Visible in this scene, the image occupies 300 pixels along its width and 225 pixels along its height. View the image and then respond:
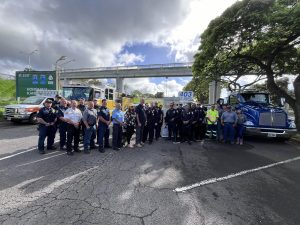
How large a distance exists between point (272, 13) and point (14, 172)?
45.9 ft

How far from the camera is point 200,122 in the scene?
35.2ft

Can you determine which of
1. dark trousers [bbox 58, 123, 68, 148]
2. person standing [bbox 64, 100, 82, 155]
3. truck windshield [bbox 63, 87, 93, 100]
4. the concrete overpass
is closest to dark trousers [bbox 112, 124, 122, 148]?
person standing [bbox 64, 100, 82, 155]

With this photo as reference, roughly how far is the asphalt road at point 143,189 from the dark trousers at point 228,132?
2.63m

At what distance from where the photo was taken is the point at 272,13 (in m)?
12.4

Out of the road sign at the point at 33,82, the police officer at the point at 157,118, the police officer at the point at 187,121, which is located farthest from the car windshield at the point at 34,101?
the police officer at the point at 187,121

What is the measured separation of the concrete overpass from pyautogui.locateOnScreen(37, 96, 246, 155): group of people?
2811cm

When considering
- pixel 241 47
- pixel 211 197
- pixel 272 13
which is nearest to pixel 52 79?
pixel 241 47

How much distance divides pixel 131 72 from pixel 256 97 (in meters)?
Result: 36.6

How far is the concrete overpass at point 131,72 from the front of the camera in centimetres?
4188

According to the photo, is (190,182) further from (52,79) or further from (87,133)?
(52,79)

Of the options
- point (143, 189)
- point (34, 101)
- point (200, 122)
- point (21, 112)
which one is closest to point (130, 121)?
point (200, 122)

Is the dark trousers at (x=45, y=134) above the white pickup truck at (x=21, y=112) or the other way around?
the other way around

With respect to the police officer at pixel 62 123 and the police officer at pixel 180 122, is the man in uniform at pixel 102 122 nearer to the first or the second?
the police officer at pixel 62 123

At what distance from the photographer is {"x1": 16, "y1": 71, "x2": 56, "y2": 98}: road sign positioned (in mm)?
19609
